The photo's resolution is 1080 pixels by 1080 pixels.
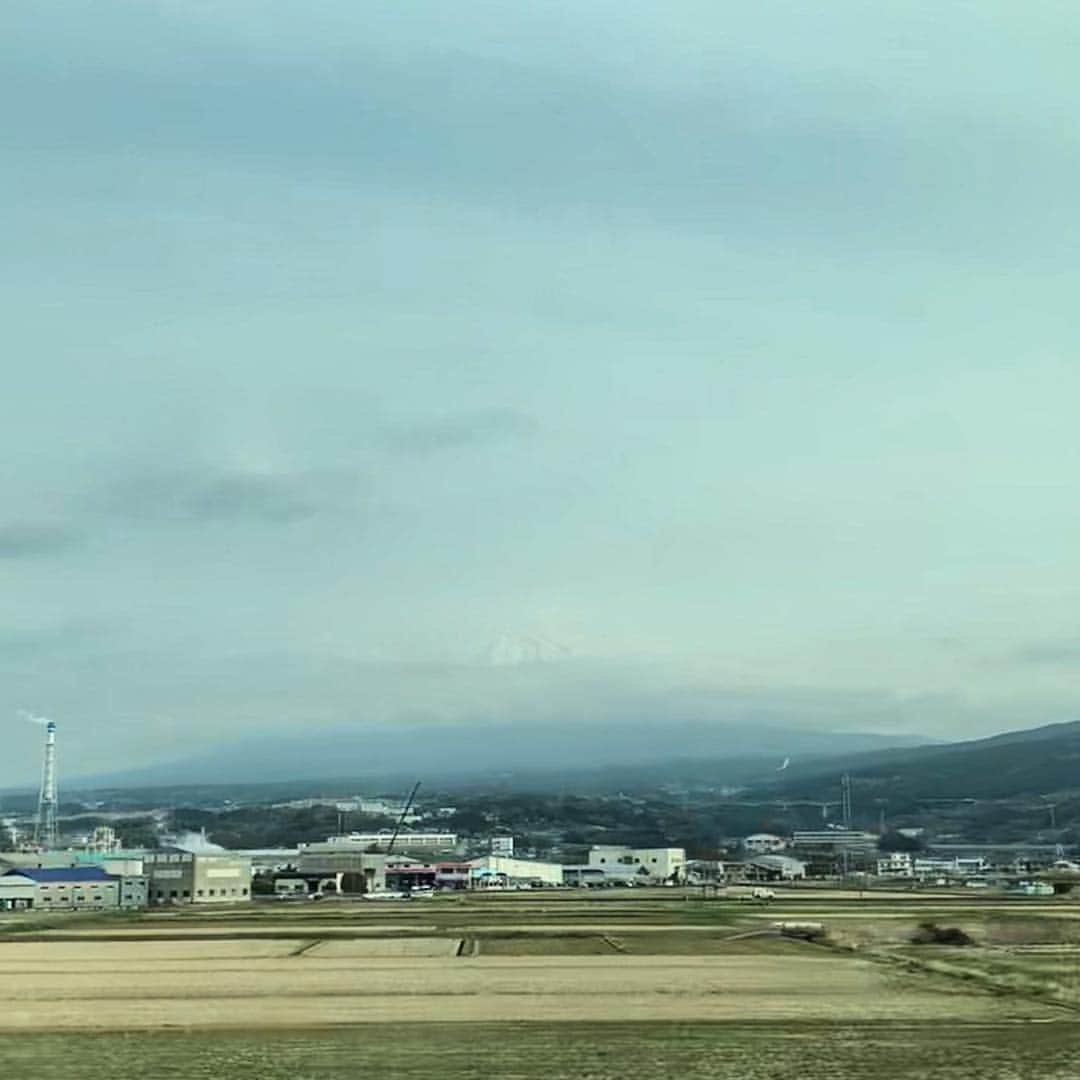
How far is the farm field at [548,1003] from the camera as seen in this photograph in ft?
58.3

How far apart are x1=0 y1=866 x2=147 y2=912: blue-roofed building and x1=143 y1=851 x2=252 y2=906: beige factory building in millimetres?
1196

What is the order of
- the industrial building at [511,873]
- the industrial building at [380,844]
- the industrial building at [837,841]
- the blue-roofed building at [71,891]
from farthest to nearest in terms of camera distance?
the industrial building at [837,841], the industrial building at [380,844], the industrial building at [511,873], the blue-roofed building at [71,891]

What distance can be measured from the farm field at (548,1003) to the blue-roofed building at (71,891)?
41.8 metres

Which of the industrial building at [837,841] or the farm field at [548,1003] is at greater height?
the industrial building at [837,841]

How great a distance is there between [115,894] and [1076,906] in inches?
2151

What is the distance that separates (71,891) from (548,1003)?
71471mm

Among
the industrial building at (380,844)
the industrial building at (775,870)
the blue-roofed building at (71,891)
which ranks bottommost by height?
the industrial building at (775,870)

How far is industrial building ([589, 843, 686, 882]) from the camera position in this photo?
123 m

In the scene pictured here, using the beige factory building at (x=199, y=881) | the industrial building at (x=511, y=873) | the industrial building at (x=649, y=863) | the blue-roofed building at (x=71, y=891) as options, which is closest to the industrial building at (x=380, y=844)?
the industrial building at (x=511, y=873)

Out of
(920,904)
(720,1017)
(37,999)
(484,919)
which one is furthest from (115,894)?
(720,1017)

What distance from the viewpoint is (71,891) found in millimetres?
88438

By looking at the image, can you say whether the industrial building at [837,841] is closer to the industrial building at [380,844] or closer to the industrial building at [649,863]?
the industrial building at [649,863]

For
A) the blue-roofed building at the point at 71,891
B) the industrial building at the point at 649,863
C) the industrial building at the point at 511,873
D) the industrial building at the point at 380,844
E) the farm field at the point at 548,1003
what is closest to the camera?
the farm field at the point at 548,1003

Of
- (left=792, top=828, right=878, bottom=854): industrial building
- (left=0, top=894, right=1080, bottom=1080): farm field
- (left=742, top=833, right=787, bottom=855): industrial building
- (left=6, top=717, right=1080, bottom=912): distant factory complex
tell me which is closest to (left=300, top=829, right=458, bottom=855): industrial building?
(left=6, top=717, right=1080, bottom=912): distant factory complex
